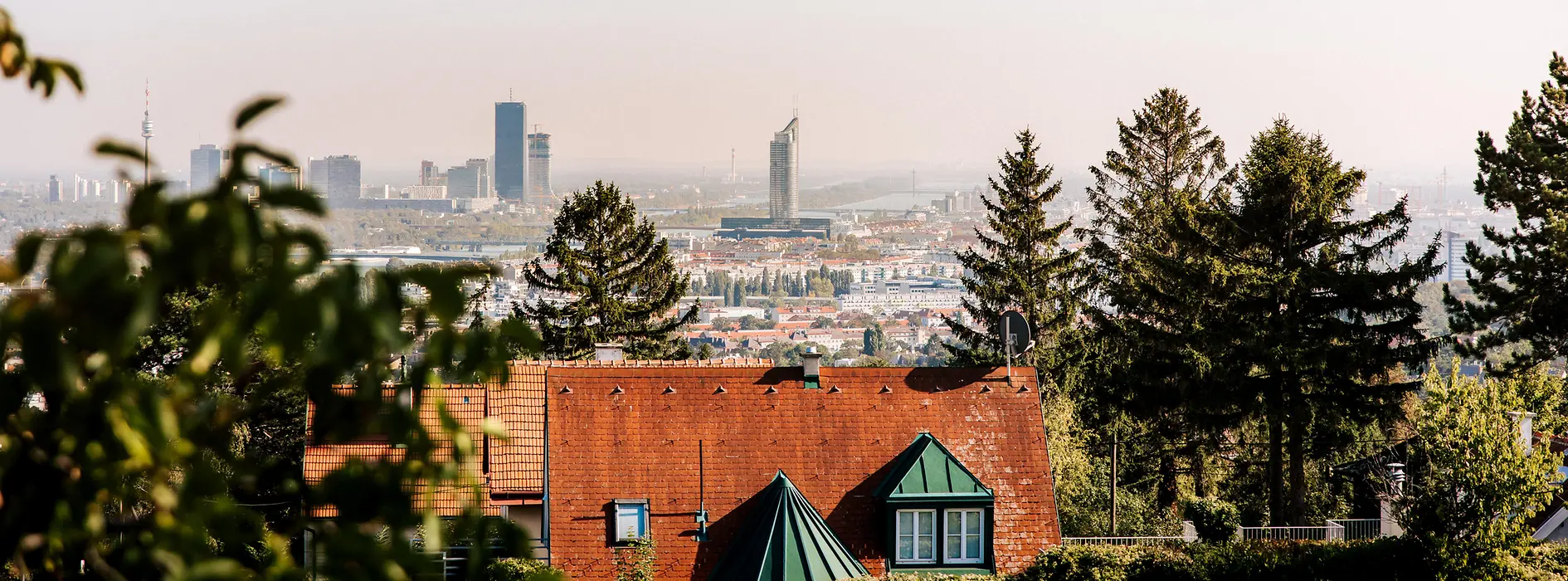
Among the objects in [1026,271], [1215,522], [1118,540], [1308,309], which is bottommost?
[1118,540]

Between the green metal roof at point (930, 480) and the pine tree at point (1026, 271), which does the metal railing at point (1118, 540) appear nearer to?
the green metal roof at point (930, 480)

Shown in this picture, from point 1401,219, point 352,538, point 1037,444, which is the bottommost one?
point 1037,444

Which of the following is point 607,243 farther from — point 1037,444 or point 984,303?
point 1037,444

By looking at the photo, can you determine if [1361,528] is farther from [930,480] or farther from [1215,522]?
[930,480]

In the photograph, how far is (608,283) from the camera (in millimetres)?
38562

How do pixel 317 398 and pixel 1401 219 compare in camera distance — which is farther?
pixel 1401 219

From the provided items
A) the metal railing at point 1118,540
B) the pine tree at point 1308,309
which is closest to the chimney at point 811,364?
the metal railing at point 1118,540

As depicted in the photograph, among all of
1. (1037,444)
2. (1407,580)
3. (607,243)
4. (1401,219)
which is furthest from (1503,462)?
(607,243)

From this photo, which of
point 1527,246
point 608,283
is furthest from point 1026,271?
point 1527,246

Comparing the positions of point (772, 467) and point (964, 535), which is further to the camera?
point (772, 467)

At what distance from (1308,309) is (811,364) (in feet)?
33.1

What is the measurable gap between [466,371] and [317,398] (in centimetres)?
24

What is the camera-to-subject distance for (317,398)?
2.38 meters

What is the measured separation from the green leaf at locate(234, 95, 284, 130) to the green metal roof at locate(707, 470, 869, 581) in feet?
42.6
